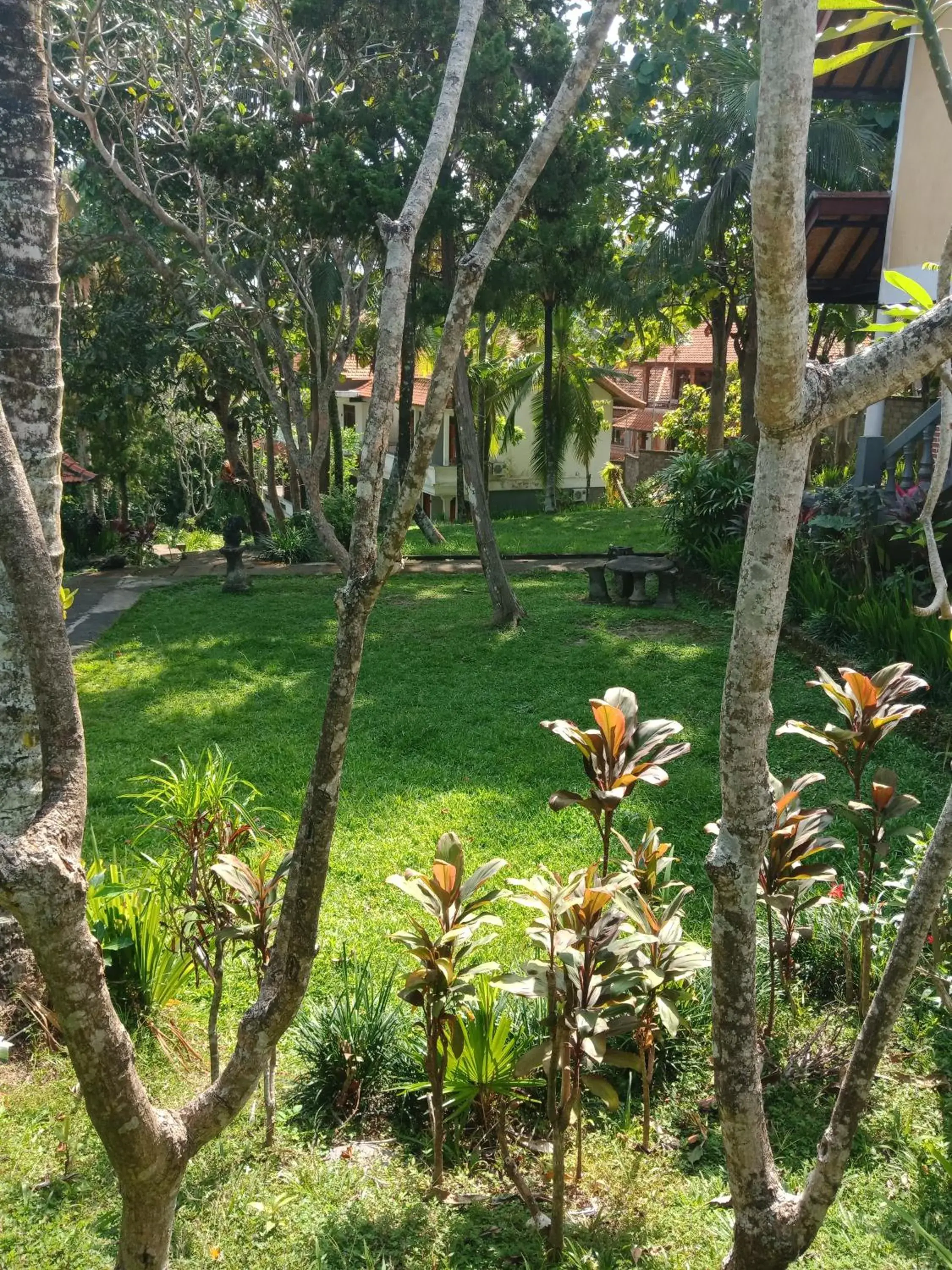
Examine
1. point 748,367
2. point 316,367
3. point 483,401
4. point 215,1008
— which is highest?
point 748,367

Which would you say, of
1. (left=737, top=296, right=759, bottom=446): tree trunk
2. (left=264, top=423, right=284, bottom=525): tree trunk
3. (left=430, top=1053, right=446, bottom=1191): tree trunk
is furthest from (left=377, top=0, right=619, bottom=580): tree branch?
(left=264, top=423, right=284, bottom=525): tree trunk

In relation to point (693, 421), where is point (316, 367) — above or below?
below

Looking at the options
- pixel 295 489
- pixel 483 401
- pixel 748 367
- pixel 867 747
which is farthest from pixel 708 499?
pixel 483 401

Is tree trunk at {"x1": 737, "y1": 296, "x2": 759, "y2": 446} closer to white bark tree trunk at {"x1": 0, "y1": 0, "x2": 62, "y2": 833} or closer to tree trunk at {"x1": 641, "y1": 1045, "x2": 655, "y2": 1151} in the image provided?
tree trunk at {"x1": 641, "y1": 1045, "x2": 655, "y2": 1151}

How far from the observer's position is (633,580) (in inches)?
426

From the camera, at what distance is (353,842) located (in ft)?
16.6

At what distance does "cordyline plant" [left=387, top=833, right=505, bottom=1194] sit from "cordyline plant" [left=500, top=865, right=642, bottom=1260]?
0.14 metres

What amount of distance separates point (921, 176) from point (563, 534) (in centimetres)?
905

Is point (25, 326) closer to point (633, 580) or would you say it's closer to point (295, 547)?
point (633, 580)

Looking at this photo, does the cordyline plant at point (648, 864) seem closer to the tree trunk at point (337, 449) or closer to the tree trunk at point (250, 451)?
the tree trunk at point (250, 451)

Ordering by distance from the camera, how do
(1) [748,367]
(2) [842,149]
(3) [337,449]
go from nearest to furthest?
(2) [842,149] < (1) [748,367] < (3) [337,449]

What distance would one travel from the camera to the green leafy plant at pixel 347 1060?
304 cm

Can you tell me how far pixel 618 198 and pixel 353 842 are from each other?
678 inches

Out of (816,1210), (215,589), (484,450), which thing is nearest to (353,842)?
Answer: (816,1210)
